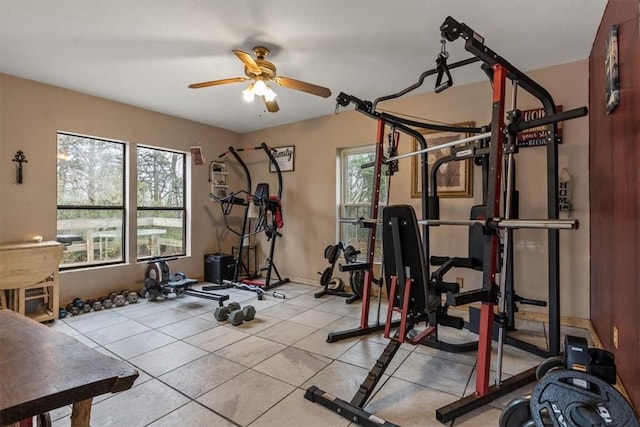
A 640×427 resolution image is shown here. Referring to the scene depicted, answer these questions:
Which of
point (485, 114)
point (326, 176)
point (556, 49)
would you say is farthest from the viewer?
point (326, 176)

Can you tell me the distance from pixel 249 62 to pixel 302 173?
8.24 ft

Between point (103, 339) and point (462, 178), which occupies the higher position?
point (462, 178)

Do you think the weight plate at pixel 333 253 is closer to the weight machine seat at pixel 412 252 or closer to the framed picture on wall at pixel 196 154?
the weight machine seat at pixel 412 252

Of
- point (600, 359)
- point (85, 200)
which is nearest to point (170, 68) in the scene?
point (85, 200)

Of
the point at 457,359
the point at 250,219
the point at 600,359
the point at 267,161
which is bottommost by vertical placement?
the point at 457,359

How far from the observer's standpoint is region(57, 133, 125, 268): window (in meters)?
3.78

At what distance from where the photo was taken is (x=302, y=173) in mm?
4992

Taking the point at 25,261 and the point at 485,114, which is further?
the point at 485,114

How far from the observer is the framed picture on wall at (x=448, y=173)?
3.52 m

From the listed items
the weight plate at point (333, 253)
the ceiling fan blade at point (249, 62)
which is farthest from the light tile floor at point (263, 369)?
the ceiling fan blade at point (249, 62)

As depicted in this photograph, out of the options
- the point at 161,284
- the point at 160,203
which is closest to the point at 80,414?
the point at 161,284

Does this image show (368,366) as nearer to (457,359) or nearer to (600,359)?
(457,359)

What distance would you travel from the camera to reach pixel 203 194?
5.19 metres

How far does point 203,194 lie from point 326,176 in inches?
81.9
